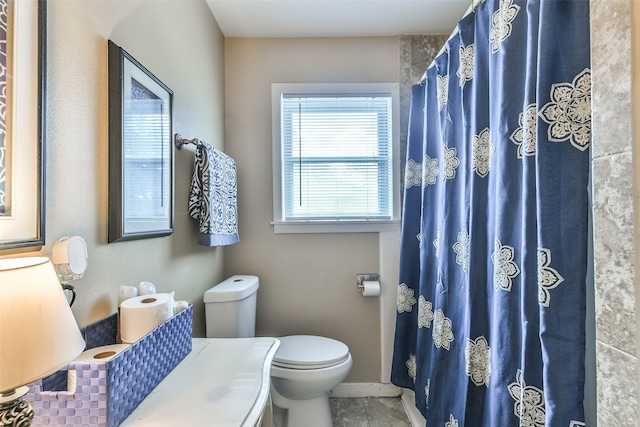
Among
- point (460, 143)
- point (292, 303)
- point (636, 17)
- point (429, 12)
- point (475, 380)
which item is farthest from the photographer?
point (292, 303)

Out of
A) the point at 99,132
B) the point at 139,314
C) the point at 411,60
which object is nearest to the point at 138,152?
the point at 99,132

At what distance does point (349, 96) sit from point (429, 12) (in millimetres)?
664

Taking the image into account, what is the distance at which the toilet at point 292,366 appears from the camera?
1.55 meters

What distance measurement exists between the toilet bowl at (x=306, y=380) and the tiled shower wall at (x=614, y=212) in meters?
1.16

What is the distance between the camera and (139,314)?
33.6 inches

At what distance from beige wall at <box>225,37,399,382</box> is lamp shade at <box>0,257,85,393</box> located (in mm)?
1577

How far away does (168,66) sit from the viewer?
1318 millimetres

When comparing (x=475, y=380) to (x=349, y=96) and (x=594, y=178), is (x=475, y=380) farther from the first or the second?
(x=349, y=96)

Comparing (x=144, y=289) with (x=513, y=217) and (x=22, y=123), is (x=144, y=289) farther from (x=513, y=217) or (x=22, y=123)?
(x=513, y=217)

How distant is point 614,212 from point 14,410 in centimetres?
107

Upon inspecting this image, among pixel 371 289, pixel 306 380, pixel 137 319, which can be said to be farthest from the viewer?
pixel 371 289

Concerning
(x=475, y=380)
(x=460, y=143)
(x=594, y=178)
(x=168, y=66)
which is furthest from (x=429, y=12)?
(x=475, y=380)

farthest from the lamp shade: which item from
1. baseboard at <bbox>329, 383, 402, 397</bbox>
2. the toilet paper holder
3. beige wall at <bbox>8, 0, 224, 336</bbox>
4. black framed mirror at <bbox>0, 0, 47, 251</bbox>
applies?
baseboard at <bbox>329, 383, 402, 397</bbox>

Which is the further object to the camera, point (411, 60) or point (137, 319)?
point (411, 60)
